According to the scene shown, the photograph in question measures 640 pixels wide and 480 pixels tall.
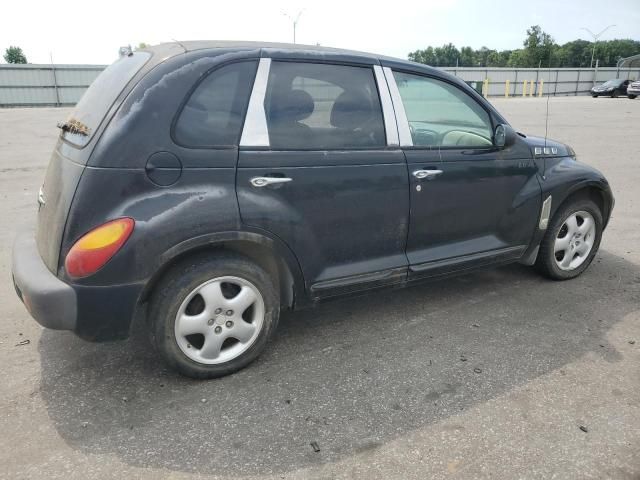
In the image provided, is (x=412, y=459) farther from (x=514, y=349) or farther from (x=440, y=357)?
(x=514, y=349)

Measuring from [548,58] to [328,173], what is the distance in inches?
2882

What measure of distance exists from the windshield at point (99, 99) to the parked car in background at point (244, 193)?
16 millimetres

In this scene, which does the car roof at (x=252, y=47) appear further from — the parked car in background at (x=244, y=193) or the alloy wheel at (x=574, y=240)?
the alloy wheel at (x=574, y=240)

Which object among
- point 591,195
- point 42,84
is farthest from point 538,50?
point 591,195

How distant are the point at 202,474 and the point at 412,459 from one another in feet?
2.99

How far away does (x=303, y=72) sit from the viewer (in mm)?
3113

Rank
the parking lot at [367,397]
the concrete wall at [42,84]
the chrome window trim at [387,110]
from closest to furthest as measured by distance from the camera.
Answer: the parking lot at [367,397] → the chrome window trim at [387,110] → the concrete wall at [42,84]

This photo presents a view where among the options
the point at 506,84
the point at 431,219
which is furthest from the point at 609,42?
the point at 431,219

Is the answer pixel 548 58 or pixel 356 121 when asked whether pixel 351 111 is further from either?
pixel 548 58

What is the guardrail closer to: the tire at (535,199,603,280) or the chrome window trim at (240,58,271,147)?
the tire at (535,199,603,280)

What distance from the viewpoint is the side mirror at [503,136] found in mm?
3789

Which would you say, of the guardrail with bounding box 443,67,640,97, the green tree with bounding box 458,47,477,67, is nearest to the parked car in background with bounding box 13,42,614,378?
the guardrail with bounding box 443,67,640,97

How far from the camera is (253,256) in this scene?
3072 mm

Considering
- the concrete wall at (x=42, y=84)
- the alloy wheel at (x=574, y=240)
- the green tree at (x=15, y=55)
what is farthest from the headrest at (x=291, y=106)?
the green tree at (x=15, y=55)
